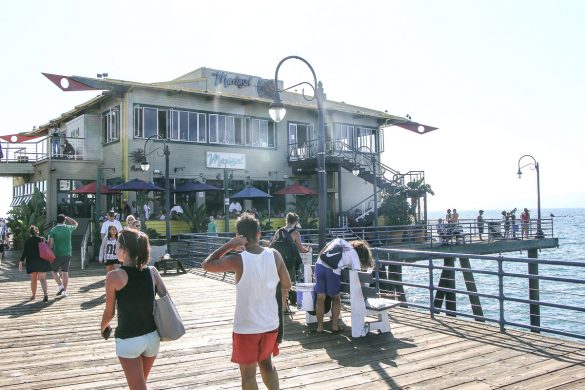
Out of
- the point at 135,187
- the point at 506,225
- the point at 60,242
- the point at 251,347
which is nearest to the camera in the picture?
the point at 251,347

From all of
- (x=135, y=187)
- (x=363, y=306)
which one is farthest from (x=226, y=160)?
(x=363, y=306)

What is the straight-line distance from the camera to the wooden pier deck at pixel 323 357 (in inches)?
218

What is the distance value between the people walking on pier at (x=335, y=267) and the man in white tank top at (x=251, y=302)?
11.1 feet

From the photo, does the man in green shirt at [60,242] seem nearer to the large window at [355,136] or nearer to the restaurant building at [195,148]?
the restaurant building at [195,148]

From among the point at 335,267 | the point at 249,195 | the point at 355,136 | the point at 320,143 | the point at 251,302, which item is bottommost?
the point at 335,267

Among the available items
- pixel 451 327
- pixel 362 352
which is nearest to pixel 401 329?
pixel 451 327

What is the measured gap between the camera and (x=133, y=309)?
12.6ft

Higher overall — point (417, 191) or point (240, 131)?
point (240, 131)

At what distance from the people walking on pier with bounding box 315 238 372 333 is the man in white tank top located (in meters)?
3.37

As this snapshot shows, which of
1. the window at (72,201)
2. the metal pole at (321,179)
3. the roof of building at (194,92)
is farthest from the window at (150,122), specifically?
the metal pole at (321,179)

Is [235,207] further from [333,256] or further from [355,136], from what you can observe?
[333,256]

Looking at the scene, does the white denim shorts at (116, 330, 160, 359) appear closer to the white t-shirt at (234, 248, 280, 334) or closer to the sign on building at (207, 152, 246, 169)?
the white t-shirt at (234, 248, 280, 334)

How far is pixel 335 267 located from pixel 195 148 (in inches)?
795

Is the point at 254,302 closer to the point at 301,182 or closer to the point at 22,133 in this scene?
the point at 301,182
